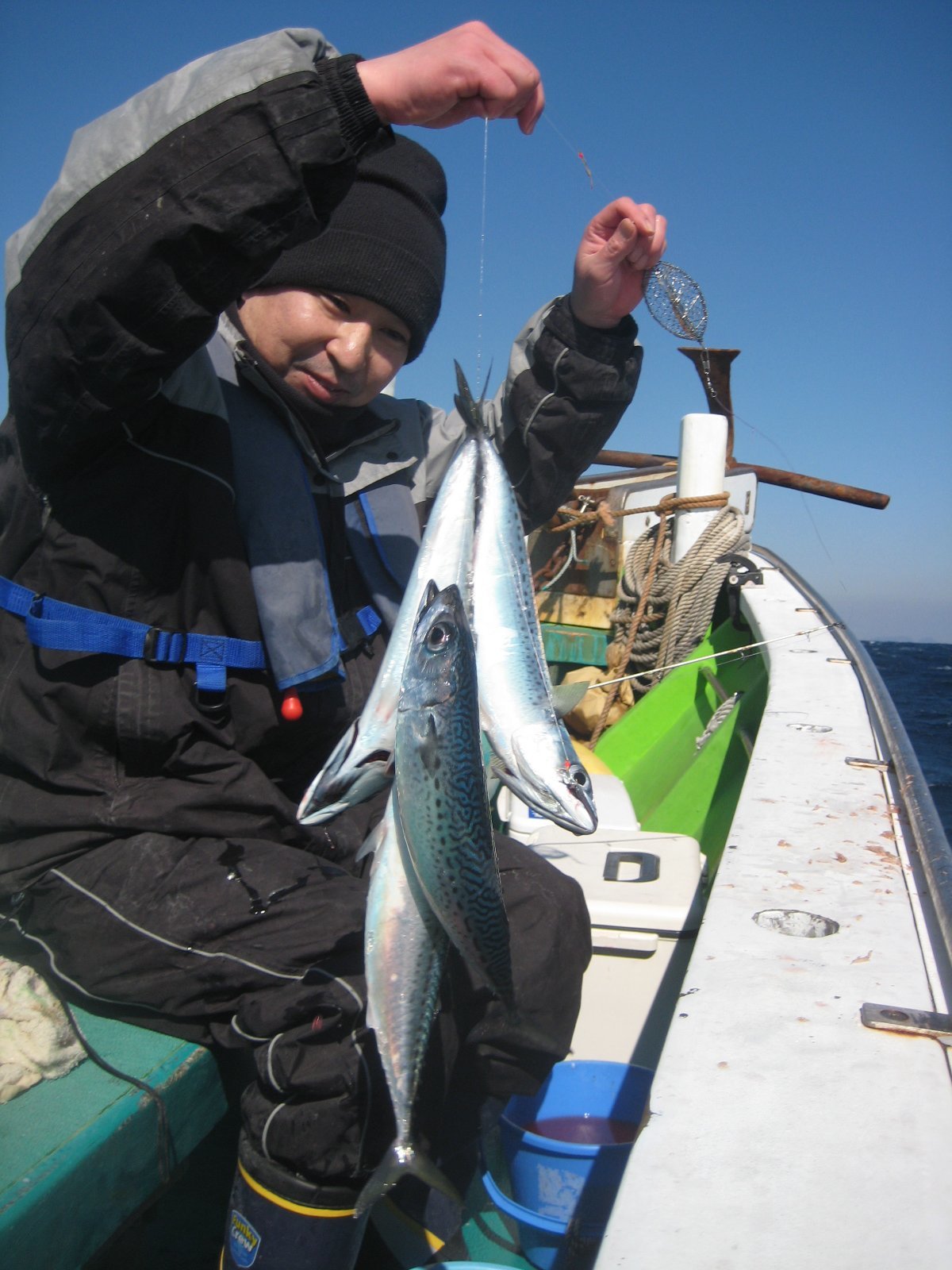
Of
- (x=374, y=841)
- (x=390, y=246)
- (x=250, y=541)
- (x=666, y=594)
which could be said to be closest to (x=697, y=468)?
(x=666, y=594)

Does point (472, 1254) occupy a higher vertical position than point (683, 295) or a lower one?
lower

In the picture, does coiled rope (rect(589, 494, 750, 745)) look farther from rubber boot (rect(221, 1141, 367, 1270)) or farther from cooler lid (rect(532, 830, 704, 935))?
rubber boot (rect(221, 1141, 367, 1270))

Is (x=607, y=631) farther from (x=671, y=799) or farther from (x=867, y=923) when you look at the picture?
(x=867, y=923)

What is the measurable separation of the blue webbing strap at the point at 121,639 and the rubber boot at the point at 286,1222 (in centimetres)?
99

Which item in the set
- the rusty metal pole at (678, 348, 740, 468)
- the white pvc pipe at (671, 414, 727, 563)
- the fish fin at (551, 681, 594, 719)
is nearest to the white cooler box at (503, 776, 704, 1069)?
the fish fin at (551, 681, 594, 719)

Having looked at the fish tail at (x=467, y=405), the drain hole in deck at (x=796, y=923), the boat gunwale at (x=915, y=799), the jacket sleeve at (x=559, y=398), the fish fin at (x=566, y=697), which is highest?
the jacket sleeve at (x=559, y=398)

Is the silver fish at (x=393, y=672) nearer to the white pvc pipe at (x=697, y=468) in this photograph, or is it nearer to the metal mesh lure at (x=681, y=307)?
the metal mesh lure at (x=681, y=307)

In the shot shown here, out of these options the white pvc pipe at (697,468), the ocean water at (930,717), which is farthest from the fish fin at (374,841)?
the white pvc pipe at (697,468)

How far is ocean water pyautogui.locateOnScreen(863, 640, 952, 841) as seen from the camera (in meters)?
9.27

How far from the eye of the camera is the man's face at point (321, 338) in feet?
6.69

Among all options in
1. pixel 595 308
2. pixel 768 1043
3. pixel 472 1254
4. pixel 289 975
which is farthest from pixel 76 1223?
pixel 595 308

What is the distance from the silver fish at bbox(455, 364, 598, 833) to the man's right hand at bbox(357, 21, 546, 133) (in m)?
0.46

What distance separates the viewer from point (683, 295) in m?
6.25

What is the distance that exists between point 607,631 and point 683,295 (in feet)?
8.52
